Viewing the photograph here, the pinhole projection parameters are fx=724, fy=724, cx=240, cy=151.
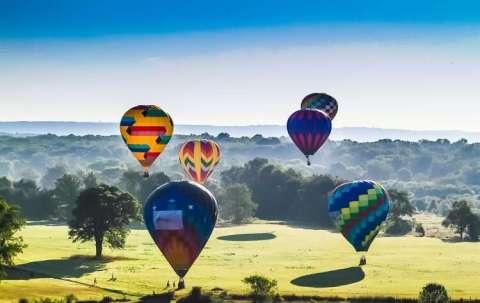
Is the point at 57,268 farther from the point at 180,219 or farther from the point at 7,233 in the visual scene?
the point at 180,219

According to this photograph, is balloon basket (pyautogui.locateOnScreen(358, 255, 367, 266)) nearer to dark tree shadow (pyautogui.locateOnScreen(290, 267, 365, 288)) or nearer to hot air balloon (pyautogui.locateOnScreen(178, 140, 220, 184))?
dark tree shadow (pyautogui.locateOnScreen(290, 267, 365, 288))

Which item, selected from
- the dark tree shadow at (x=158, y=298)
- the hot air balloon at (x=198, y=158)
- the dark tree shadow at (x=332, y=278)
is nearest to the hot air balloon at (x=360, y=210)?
the dark tree shadow at (x=332, y=278)

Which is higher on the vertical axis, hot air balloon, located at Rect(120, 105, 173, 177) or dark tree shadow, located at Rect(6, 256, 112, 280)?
hot air balloon, located at Rect(120, 105, 173, 177)

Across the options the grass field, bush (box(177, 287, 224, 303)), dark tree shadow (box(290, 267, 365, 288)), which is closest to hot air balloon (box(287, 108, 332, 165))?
the grass field

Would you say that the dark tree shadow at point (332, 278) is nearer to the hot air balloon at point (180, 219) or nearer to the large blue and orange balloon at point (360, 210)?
the large blue and orange balloon at point (360, 210)

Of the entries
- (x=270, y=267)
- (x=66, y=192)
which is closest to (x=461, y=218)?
(x=270, y=267)

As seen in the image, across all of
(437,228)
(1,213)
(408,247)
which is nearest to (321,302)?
(1,213)
